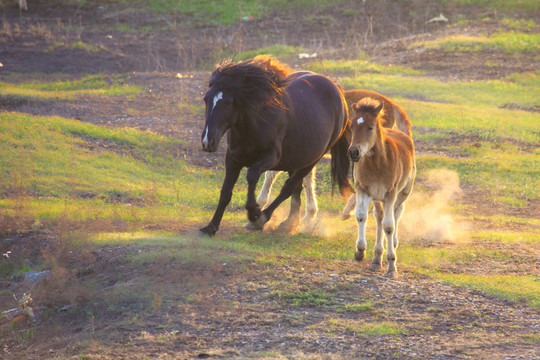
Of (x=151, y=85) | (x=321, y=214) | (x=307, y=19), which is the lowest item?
(x=321, y=214)

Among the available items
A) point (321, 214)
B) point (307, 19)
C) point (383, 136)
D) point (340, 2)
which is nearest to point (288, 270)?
point (383, 136)

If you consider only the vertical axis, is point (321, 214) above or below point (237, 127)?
below

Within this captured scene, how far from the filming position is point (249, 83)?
880 cm

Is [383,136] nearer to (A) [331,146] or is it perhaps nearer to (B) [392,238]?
(B) [392,238]

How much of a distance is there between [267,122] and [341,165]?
9.32 ft

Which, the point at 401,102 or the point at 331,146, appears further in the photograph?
the point at 401,102

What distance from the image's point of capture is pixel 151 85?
20.5 meters

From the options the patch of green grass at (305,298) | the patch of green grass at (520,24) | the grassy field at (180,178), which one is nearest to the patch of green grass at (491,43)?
the patch of green grass at (520,24)

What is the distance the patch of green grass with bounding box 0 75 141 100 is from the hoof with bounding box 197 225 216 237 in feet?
34.0

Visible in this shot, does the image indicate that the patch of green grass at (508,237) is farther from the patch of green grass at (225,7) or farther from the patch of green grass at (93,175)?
the patch of green grass at (225,7)

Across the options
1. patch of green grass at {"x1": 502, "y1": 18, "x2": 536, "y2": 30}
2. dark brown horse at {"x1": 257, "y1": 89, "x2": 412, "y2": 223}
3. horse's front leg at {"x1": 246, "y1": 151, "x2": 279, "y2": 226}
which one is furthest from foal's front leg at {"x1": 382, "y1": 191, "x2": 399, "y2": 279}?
patch of green grass at {"x1": 502, "y1": 18, "x2": 536, "y2": 30}

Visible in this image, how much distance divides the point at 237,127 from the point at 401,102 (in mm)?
12234

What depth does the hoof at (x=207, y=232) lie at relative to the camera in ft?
30.5

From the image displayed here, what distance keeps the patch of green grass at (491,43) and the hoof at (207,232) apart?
19858mm
